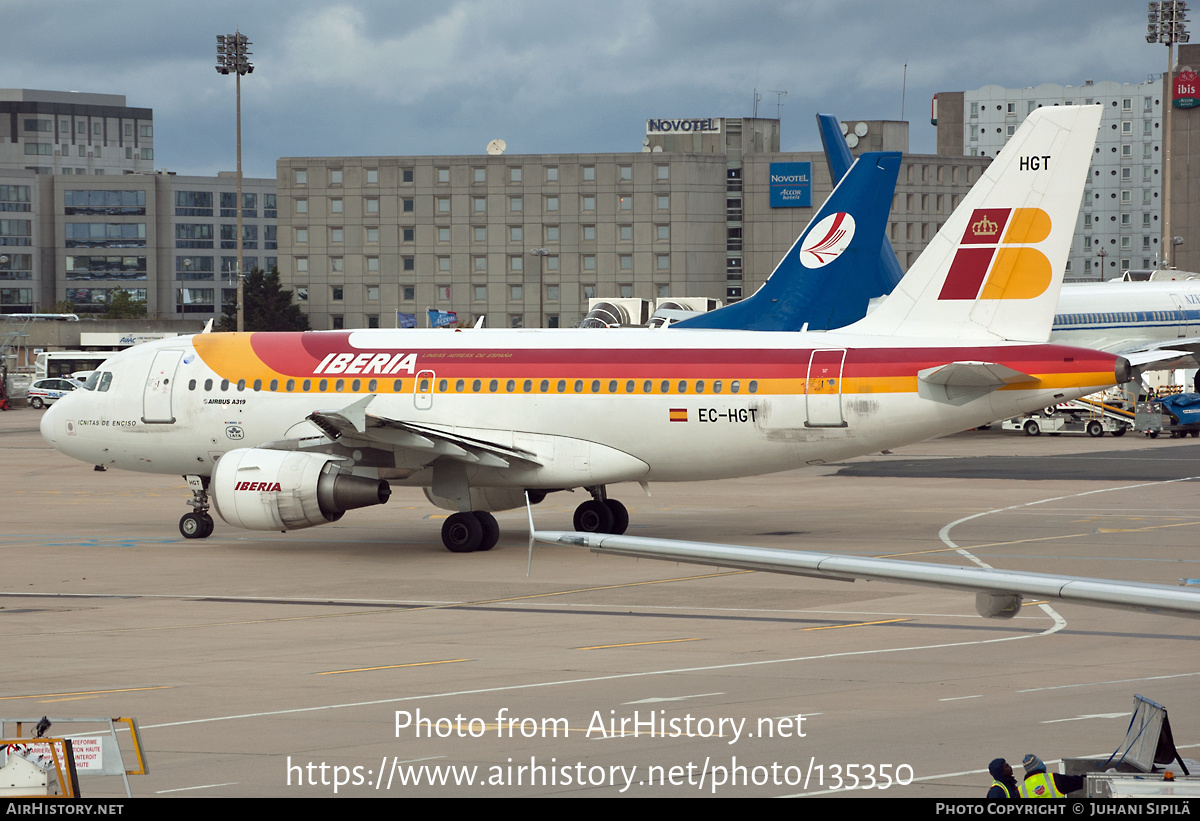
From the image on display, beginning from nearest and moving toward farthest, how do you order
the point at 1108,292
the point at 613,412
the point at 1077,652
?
the point at 1077,652 → the point at 613,412 → the point at 1108,292

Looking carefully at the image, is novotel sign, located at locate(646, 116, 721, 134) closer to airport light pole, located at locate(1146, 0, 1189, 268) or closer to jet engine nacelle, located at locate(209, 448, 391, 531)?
airport light pole, located at locate(1146, 0, 1189, 268)

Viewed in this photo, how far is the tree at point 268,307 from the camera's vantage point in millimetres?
136750

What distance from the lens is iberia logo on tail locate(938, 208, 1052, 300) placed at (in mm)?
26812

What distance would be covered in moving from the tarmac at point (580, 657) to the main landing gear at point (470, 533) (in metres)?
0.38

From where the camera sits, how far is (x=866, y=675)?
16.0 m

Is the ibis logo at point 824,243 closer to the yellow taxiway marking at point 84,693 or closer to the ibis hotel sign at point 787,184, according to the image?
the yellow taxiway marking at point 84,693

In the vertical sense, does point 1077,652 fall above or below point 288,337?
below

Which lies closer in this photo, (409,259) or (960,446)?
(960,446)

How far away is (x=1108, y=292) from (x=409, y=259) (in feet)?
294

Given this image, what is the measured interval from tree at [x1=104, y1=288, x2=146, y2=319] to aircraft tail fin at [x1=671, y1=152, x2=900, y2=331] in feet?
505

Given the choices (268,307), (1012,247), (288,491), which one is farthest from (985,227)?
(268,307)

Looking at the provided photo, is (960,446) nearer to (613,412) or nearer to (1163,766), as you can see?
(613,412)
